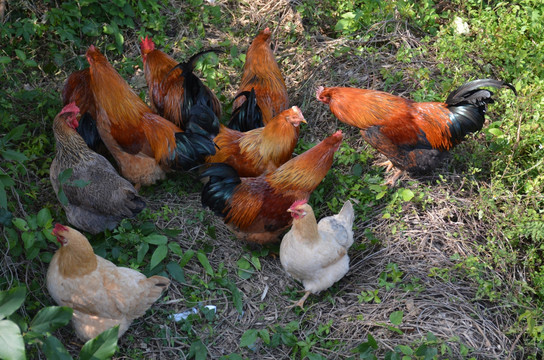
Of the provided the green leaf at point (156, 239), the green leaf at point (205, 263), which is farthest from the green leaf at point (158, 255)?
the green leaf at point (205, 263)

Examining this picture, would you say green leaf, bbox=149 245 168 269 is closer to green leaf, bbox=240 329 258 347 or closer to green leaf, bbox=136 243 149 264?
green leaf, bbox=136 243 149 264

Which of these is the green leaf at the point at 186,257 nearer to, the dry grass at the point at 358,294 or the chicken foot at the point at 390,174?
the dry grass at the point at 358,294

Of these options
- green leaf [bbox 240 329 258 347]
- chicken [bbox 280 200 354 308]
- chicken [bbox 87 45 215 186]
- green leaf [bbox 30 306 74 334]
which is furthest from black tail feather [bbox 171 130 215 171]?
green leaf [bbox 30 306 74 334]

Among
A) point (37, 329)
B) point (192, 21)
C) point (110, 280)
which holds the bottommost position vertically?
point (110, 280)

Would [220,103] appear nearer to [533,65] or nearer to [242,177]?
[242,177]

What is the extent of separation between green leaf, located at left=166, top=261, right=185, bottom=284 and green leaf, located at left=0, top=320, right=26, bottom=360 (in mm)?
2076

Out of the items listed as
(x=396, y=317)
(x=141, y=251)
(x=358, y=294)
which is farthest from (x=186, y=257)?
(x=396, y=317)

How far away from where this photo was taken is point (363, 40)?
5.54 m

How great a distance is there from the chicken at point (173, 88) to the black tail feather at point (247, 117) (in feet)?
0.74

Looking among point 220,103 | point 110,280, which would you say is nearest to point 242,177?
point 220,103

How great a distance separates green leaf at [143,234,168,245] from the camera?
385cm

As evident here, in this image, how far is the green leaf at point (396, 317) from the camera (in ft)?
11.0

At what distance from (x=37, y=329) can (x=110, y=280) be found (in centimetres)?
141

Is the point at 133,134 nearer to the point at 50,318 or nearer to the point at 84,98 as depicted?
the point at 84,98
